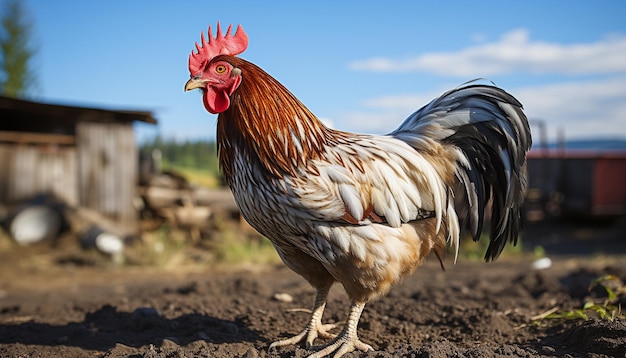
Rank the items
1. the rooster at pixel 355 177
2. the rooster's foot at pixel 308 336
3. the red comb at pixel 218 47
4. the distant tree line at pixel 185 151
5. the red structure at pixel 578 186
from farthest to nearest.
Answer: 1. the distant tree line at pixel 185 151
2. the red structure at pixel 578 186
3. the rooster's foot at pixel 308 336
4. the red comb at pixel 218 47
5. the rooster at pixel 355 177

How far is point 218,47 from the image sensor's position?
3.87m

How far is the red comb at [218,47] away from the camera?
372cm

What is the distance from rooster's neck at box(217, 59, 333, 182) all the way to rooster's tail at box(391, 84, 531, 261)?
835mm

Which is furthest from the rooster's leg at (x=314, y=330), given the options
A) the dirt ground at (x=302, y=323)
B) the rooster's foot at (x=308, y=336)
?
the dirt ground at (x=302, y=323)

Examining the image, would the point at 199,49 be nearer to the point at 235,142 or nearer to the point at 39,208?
the point at 235,142

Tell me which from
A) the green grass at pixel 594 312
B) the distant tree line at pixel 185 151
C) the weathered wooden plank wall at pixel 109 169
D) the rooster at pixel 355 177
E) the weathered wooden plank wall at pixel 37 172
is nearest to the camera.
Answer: the rooster at pixel 355 177

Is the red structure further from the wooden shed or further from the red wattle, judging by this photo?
the red wattle

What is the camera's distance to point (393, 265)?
351 centimetres

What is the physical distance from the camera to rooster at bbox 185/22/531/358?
136 inches

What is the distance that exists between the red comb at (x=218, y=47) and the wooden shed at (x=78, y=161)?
36.8 ft

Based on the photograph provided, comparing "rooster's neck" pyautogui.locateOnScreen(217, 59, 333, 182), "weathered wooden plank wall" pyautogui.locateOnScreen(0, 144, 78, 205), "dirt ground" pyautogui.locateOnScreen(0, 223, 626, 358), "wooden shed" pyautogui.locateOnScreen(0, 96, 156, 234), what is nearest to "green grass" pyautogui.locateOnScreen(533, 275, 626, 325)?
"dirt ground" pyautogui.locateOnScreen(0, 223, 626, 358)

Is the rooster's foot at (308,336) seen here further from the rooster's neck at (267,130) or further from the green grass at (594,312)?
the green grass at (594,312)

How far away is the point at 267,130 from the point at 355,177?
0.63 meters

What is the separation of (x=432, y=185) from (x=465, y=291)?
300cm
